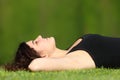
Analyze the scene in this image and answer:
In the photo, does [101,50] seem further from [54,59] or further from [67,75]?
[67,75]

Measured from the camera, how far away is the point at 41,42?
577 centimetres

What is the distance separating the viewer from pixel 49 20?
927 cm

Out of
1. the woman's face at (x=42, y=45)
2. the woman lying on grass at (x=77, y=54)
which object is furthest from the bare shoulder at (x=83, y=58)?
the woman's face at (x=42, y=45)

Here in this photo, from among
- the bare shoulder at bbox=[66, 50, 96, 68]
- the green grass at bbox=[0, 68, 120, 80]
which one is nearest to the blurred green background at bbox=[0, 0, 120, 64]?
the bare shoulder at bbox=[66, 50, 96, 68]

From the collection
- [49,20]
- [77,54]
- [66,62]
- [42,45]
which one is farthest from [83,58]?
[49,20]

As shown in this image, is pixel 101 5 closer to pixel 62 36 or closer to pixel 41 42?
pixel 62 36

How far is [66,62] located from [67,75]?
1.33 feet

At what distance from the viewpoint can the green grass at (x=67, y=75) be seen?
497cm

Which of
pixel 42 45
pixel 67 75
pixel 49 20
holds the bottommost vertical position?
pixel 49 20

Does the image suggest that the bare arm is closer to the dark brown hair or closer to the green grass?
the green grass

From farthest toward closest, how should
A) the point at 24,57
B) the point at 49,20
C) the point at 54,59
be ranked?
the point at 49,20 → the point at 24,57 → the point at 54,59

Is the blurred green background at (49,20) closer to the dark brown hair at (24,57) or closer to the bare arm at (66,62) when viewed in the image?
the dark brown hair at (24,57)

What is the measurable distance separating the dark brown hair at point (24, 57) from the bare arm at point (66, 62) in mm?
319

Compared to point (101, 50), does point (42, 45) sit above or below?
above
